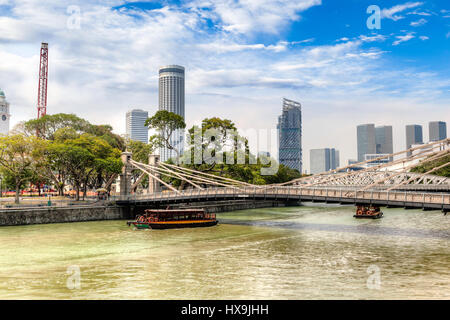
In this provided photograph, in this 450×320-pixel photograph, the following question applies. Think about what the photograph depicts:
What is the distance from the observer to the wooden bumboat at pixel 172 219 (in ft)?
138

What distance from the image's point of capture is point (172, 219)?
43125 mm

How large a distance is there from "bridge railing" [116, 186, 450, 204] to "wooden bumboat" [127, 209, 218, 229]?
2804 mm

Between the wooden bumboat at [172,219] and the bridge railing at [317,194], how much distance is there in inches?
110

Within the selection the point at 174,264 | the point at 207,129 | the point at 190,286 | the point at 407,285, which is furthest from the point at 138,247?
the point at 207,129

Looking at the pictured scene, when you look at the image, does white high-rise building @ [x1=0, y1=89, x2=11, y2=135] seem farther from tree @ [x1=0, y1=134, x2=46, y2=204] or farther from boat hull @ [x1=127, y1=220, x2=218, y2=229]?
boat hull @ [x1=127, y1=220, x2=218, y2=229]

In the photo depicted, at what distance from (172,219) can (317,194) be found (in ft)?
47.7

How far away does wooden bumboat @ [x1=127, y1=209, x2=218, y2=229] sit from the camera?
4206 centimetres

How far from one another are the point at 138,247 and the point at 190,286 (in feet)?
40.0

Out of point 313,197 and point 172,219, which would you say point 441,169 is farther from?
point 172,219

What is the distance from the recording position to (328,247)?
30453 mm

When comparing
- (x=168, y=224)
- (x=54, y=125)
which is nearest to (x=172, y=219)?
(x=168, y=224)

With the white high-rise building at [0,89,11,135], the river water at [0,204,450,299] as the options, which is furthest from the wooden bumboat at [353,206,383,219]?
the white high-rise building at [0,89,11,135]

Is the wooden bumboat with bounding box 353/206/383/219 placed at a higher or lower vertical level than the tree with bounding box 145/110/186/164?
lower

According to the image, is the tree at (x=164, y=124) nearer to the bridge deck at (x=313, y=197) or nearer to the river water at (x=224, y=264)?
the bridge deck at (x=313, y=197)
